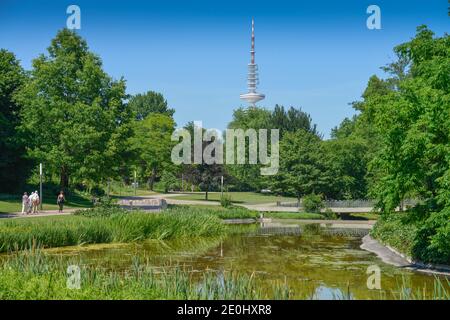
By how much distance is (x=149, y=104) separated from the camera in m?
134

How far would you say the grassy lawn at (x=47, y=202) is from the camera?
4025 cm

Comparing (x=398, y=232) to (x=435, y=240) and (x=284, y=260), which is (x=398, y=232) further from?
(x=435, y=240)

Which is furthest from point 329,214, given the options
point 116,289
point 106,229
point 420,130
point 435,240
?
point 116,289

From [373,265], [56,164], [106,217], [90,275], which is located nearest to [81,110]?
[56,164]

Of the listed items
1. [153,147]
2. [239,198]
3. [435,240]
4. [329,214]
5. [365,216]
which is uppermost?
[153,147]

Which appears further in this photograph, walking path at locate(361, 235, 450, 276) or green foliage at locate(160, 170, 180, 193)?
green foliage at locate(160, 170, 180, 193)

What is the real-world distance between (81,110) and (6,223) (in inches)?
874

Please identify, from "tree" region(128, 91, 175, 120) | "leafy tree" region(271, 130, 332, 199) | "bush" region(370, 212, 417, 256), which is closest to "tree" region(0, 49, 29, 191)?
"leafy tree" region(271, 130, 332, 199)

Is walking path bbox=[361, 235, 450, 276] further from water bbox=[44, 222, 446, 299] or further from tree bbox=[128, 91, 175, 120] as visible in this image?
tree bbox=[128, 91, 175, 120]

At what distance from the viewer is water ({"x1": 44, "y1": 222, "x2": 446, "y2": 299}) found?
701 inches

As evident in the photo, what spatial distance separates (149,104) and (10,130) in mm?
86524

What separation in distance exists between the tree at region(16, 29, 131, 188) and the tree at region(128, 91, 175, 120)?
80.7m

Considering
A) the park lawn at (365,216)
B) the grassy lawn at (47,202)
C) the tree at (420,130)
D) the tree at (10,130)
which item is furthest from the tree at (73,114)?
the tree at (420,130)
